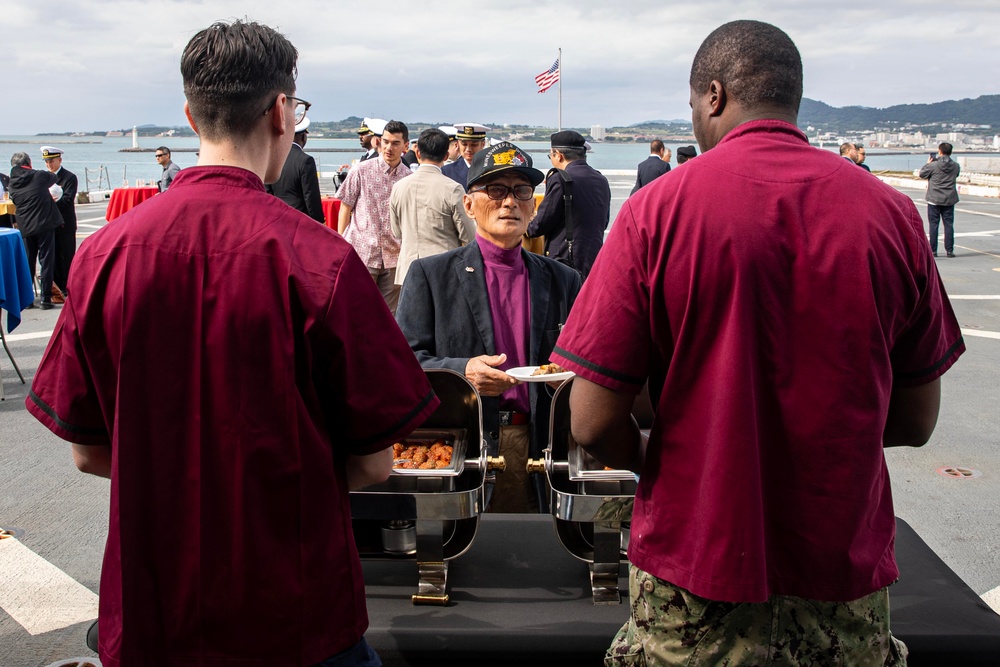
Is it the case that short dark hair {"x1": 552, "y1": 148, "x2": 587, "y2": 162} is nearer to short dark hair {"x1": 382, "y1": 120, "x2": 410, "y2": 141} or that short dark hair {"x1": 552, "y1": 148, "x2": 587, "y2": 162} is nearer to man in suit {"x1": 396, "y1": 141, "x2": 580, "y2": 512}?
short dark hair {"x1": 382, "y1": 120, "x2": 410, "y2": 141}

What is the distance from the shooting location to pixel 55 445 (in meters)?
6.11

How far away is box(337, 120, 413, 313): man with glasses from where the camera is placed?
796cm

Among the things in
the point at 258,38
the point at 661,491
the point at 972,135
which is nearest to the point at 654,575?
the point at 661,491

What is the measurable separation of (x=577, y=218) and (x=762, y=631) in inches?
246

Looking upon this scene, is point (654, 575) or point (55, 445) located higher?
point (654, 575)

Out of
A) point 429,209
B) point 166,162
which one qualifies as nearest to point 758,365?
point 429,209

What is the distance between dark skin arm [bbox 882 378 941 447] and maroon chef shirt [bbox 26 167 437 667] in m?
1.10

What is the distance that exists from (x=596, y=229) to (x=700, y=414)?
6.29 meters

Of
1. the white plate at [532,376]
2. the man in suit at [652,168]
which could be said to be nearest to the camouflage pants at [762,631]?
the white plate at [532,376]

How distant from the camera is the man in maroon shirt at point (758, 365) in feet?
5.49

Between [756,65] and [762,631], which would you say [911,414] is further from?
[756,65]

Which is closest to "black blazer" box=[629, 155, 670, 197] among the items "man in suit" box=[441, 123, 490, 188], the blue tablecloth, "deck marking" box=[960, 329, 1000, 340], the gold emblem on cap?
"man in suit" box=[441, 123, 490, 188]

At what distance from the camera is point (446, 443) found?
3.07m

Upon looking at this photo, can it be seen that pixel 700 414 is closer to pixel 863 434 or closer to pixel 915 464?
pixel 863 434
